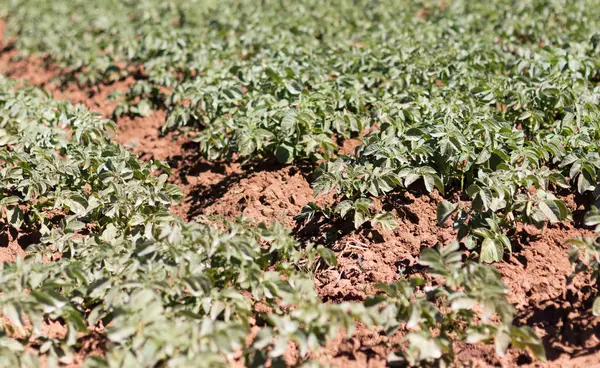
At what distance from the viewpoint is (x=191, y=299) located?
270 cm

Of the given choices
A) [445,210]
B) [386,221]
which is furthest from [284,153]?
[445,210]

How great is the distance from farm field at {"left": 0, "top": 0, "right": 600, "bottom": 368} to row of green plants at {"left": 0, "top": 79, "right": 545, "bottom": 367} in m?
0.01

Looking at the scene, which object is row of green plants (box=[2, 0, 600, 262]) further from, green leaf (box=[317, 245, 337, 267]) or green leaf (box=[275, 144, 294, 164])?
green leaf (box=[317, 245, 337, 267])

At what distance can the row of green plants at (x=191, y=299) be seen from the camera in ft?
7.66

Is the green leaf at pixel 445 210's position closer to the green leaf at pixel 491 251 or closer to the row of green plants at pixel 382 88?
the row of green plants at pixel 382 88

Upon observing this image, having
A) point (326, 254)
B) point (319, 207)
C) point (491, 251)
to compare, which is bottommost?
point (491, 251)

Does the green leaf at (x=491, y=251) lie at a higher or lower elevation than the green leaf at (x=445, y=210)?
lower

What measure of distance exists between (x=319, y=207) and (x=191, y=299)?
109 cm

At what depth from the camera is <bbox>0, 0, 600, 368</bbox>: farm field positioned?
2.52 meters

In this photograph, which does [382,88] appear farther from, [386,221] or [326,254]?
[326,254]

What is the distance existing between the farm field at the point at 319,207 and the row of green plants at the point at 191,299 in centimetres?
1

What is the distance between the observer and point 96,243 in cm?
309

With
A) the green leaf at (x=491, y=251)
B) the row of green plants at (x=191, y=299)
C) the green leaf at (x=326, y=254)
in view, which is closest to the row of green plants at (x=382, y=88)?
the green leaf at (x=491, y=251)

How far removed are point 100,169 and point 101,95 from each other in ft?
8.43
